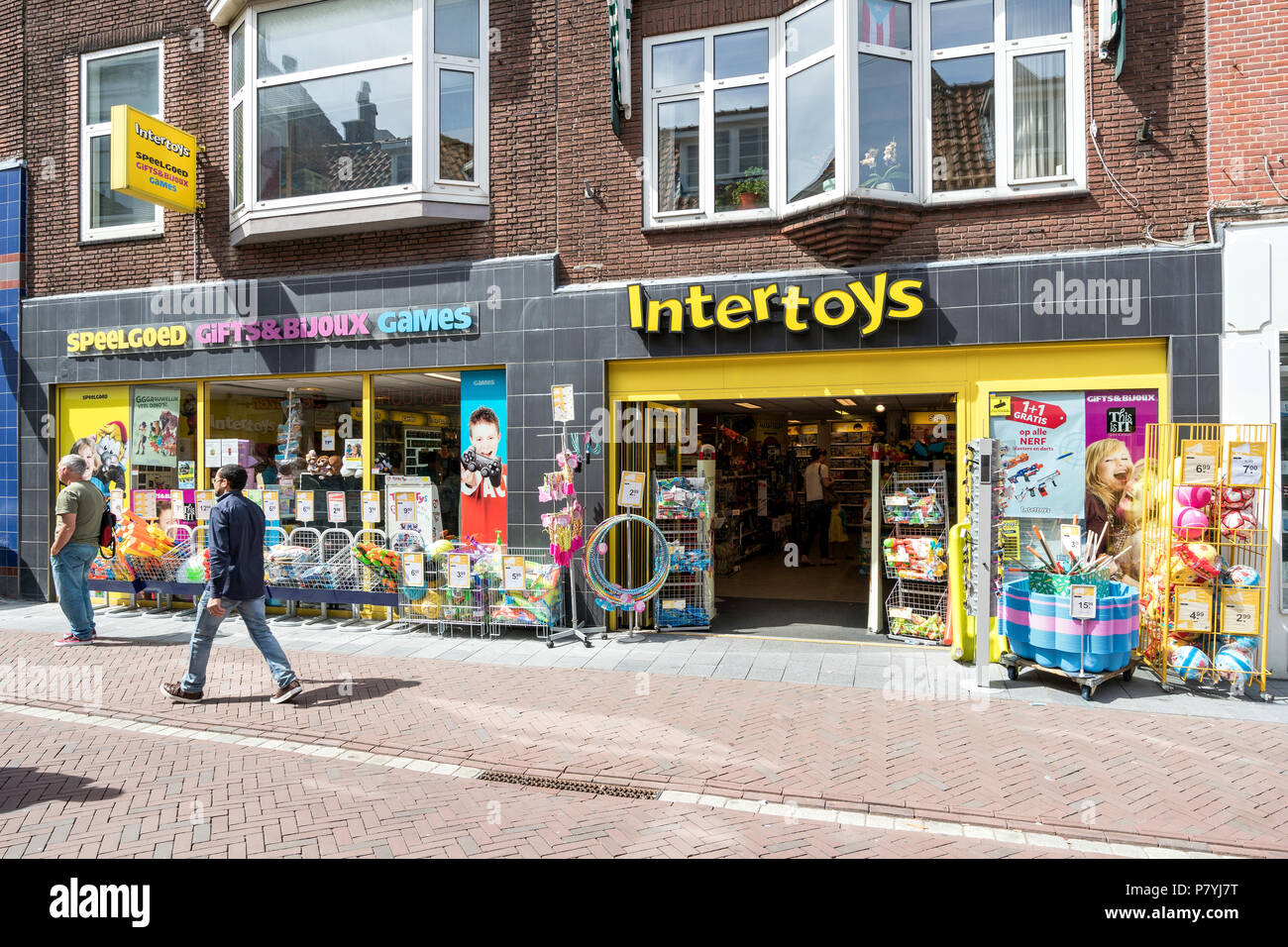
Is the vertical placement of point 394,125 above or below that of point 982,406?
above

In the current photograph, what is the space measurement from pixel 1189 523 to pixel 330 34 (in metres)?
11.0

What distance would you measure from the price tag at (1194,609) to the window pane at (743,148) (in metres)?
Answer: 5.60

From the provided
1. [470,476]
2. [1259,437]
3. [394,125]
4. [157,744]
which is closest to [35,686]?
[157,744]

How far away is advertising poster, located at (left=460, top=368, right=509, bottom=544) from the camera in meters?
9.73

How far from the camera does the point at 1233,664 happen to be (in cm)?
665

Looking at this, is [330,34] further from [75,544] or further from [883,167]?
[883,167]

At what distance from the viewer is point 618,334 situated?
9.26 m

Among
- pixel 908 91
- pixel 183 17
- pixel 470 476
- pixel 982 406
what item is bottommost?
pixel 470 476

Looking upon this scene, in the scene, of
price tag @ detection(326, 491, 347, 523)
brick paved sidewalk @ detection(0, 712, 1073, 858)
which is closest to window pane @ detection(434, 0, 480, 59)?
price tag @ detection(326, 491, 347, 523)

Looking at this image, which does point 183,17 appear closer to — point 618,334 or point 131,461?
point 131,461

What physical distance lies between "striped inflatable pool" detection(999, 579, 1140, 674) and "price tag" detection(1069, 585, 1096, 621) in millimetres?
87

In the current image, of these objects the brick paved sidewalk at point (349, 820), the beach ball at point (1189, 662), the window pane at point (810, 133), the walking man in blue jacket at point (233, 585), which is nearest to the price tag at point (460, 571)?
the walking man in blue jacket at point (233, 585)

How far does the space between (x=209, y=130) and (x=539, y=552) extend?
7.39 m

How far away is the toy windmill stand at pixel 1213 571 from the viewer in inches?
265
